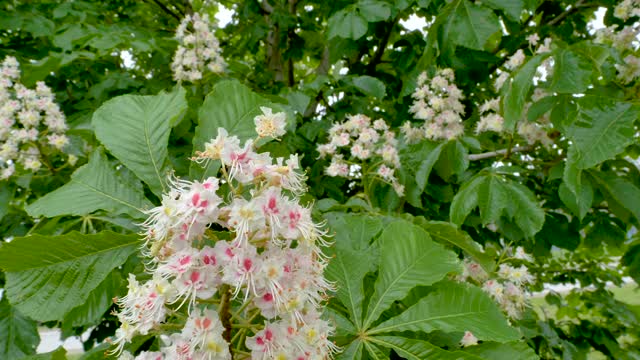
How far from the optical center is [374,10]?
8.11 feet

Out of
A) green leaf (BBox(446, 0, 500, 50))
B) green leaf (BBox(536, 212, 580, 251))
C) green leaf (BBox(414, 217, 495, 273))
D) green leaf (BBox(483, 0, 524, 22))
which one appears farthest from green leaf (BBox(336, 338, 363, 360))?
green leaf (BBox(536, 212, 580, 251))

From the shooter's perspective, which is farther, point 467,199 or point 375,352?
point 467,199

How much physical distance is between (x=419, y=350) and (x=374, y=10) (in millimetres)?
1877

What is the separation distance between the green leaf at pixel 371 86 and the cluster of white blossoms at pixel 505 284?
3.29 feet

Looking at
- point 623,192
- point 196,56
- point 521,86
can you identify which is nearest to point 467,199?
point 521,86

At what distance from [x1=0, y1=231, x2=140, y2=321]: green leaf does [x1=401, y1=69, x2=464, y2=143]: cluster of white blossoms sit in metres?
2.00

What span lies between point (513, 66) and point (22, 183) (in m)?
2.22

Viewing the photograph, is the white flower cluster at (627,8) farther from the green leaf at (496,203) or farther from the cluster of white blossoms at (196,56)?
the cluster of white blossoms at (196,56)

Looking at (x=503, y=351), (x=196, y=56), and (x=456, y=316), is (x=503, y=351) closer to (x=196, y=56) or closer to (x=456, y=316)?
(x=456, y=316)

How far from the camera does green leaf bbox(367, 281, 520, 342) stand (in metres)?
0.96

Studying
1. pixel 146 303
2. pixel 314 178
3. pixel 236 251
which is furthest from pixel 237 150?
pixel 314 178

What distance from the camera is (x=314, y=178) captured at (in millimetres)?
Answer: 2797

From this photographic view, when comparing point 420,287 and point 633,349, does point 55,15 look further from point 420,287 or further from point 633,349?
point 633,349

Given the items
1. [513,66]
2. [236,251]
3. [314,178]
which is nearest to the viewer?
[236,251]
